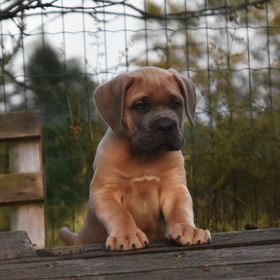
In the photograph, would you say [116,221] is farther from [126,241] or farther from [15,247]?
[15,247]

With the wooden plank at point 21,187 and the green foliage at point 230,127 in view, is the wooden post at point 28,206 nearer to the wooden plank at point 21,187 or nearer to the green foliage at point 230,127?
the wooden plank at point 21,187

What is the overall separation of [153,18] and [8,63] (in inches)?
46.5

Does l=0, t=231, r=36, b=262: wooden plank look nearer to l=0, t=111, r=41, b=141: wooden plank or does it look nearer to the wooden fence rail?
the wooden fence rail

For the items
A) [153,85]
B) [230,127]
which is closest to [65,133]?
[230,127]

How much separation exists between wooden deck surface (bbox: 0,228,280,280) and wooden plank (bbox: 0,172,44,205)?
77.1 inches

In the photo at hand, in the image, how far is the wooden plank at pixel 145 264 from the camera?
3.57 m

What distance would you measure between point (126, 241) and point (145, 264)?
1.31ft

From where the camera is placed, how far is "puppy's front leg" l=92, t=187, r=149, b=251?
405cm

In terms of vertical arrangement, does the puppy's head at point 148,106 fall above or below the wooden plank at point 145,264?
above

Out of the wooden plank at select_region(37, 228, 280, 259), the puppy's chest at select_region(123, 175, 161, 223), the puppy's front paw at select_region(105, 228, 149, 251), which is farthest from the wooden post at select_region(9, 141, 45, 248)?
the puppy's front paw at select_region(105, 228, 149, 251)

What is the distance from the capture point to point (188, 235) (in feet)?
13.5

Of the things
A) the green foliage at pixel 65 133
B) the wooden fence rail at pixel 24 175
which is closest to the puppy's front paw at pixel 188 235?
the wooden fence rail at pixel 24 175

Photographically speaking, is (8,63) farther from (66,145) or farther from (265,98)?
(265,98)

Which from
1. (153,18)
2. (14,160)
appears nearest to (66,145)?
(14,160)
